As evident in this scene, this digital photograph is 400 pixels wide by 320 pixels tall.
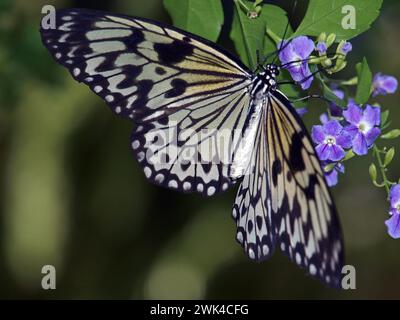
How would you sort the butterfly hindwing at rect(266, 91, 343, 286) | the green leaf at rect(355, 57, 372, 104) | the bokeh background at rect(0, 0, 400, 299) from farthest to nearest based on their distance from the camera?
1. the bokeh background at rect(0, 0, 400, 299)
2. the green leaf at rect(355, 57, 372, 104)
3. the butterfly hindwing at rect(266, 91, 343, 286)

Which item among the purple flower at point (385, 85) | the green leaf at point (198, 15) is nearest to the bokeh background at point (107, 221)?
the purple flower at point (385, 85)

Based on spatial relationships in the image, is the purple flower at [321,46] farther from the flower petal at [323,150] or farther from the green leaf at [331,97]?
the flower petal at [323,150]

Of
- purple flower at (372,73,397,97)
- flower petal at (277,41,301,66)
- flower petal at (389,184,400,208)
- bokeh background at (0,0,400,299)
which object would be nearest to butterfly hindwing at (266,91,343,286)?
flower petal at (277,41,301,66)

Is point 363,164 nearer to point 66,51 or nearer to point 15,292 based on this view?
point 15,292

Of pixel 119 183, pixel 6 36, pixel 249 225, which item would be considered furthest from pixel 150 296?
pixel 249 225

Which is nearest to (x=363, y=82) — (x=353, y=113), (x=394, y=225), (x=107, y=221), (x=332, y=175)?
(x=353, y=113)

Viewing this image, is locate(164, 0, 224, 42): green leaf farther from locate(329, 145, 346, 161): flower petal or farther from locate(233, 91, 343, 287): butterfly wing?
locate(329, 145, 346, 161): flower petal
